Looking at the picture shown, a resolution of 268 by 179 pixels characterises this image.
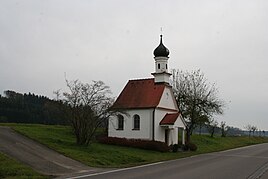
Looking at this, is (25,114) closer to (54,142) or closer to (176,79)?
(176,79)

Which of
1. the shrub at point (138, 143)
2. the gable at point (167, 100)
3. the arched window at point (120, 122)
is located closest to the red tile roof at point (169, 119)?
the gable at point (167, 100)

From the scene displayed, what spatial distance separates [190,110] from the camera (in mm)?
50219

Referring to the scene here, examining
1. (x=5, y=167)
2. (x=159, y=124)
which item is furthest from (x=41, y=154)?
(x=159, y=124)

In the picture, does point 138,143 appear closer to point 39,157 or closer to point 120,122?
point 120,122

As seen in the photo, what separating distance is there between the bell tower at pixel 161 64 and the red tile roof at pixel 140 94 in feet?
2.69

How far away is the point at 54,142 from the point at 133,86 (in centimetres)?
1941

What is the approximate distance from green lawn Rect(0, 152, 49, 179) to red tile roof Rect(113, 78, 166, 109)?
24139 millimetres

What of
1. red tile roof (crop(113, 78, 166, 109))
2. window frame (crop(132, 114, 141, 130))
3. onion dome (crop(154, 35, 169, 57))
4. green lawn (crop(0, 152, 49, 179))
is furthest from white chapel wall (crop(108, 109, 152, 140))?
green lawn (crop(0, 152, 49, 179))

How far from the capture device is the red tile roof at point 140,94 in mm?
44094

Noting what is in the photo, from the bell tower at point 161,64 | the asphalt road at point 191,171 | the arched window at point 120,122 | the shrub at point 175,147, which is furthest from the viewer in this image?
the bell tower at point 161,64

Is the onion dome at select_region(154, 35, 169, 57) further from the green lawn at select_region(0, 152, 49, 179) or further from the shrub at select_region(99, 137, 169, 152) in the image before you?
the green lawn at select_region(0, 152, 49, 179)

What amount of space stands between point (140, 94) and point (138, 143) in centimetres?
780

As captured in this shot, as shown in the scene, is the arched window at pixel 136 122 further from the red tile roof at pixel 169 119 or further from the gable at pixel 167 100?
the gable at pixel 167 100

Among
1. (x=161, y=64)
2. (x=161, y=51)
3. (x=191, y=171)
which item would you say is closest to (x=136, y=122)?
(x=161, y=64)
